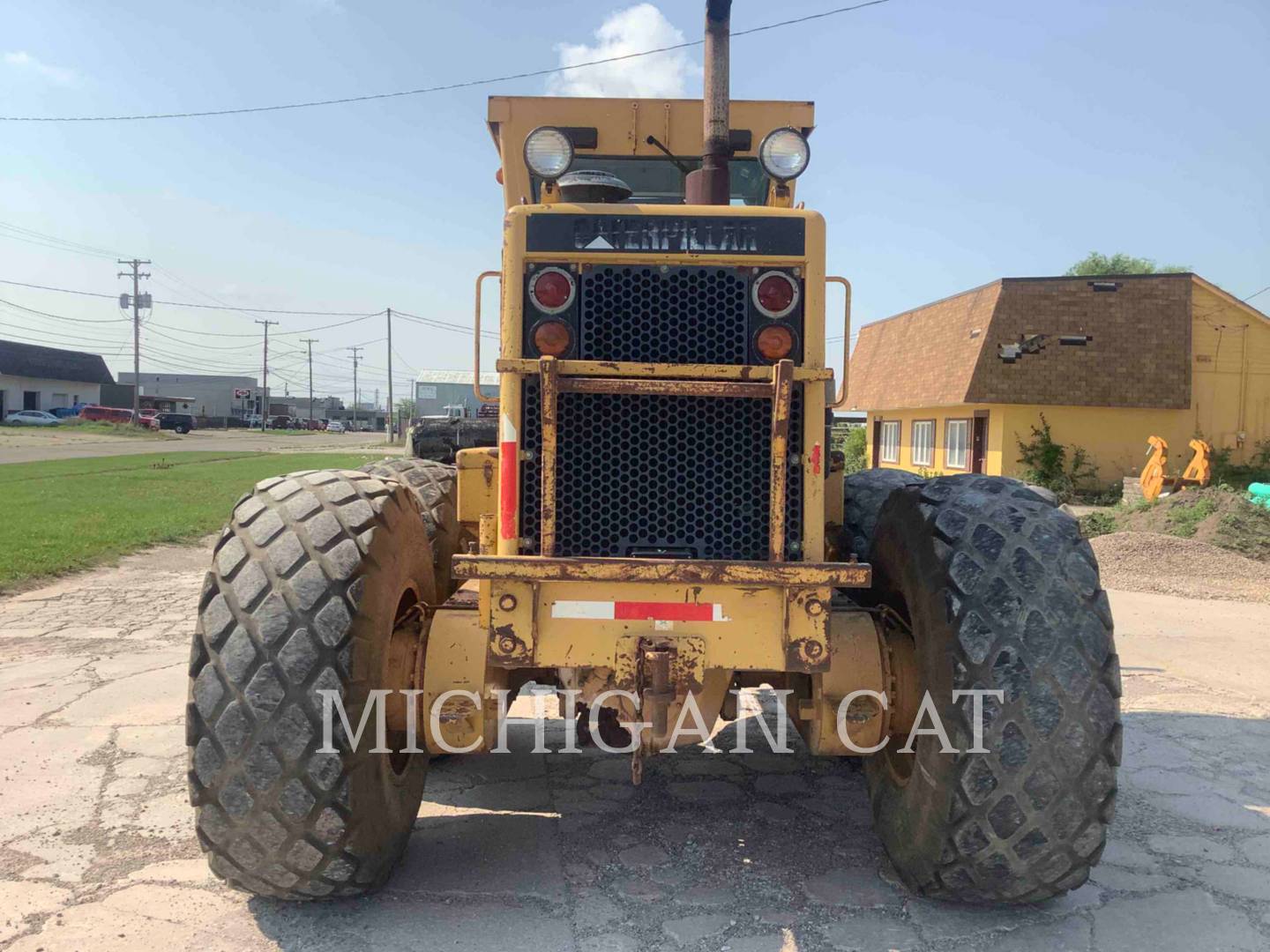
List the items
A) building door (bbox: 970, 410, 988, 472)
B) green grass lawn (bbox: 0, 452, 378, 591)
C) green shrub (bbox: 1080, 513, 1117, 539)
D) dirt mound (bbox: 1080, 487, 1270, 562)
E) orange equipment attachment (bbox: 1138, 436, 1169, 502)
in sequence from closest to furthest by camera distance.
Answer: green grass lawn (bbox: 0, 452, 378, 591), dirt mound (bbox: 1080, 487, 1270, 562), green shrub (bbox: 1080, 513, 1117, 539), orange equipment attachment (bbox: 1138, 436, 1169, 502), building door (bbox: 970, 410, 988, 472)

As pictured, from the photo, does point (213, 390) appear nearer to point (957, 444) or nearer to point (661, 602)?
point (957, 444)

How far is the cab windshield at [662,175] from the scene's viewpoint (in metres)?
4.62

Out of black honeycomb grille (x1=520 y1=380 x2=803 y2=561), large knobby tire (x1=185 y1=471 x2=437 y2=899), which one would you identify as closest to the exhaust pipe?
black honeycomb grille (x1=520 y1=380 x2=803 y2=561)

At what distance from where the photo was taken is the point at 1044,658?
9.57ft

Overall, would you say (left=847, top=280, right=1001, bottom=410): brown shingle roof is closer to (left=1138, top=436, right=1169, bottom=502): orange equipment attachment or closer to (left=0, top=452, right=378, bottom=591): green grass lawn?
(left=1138, top=436, right=1169, bottom=502): orange equipment attachment

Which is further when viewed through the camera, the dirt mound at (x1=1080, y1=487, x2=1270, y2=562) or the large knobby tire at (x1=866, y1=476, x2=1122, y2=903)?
the dirt mound at (x1=1080, y1=487, x2=1270, y2=562)

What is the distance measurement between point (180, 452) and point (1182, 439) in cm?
3443

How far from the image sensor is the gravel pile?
34.9 feet

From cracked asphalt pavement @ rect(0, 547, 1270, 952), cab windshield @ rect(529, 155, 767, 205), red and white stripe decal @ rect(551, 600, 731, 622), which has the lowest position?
cracked asphalt pavement @ rect(0, 547, 1270, 952)

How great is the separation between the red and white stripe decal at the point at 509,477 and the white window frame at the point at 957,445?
2045 centimetres

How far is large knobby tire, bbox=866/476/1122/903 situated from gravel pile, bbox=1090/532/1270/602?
874cm

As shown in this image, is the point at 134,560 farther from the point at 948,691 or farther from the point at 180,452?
the point at 180,452

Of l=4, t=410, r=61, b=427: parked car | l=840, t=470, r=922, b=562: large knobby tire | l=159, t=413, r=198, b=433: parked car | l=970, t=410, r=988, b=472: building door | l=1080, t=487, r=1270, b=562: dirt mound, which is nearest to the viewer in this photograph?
l=840, t=470, r=922, b=562: large knobby tire

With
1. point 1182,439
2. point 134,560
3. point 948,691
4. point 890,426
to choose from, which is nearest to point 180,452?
point 890,426
